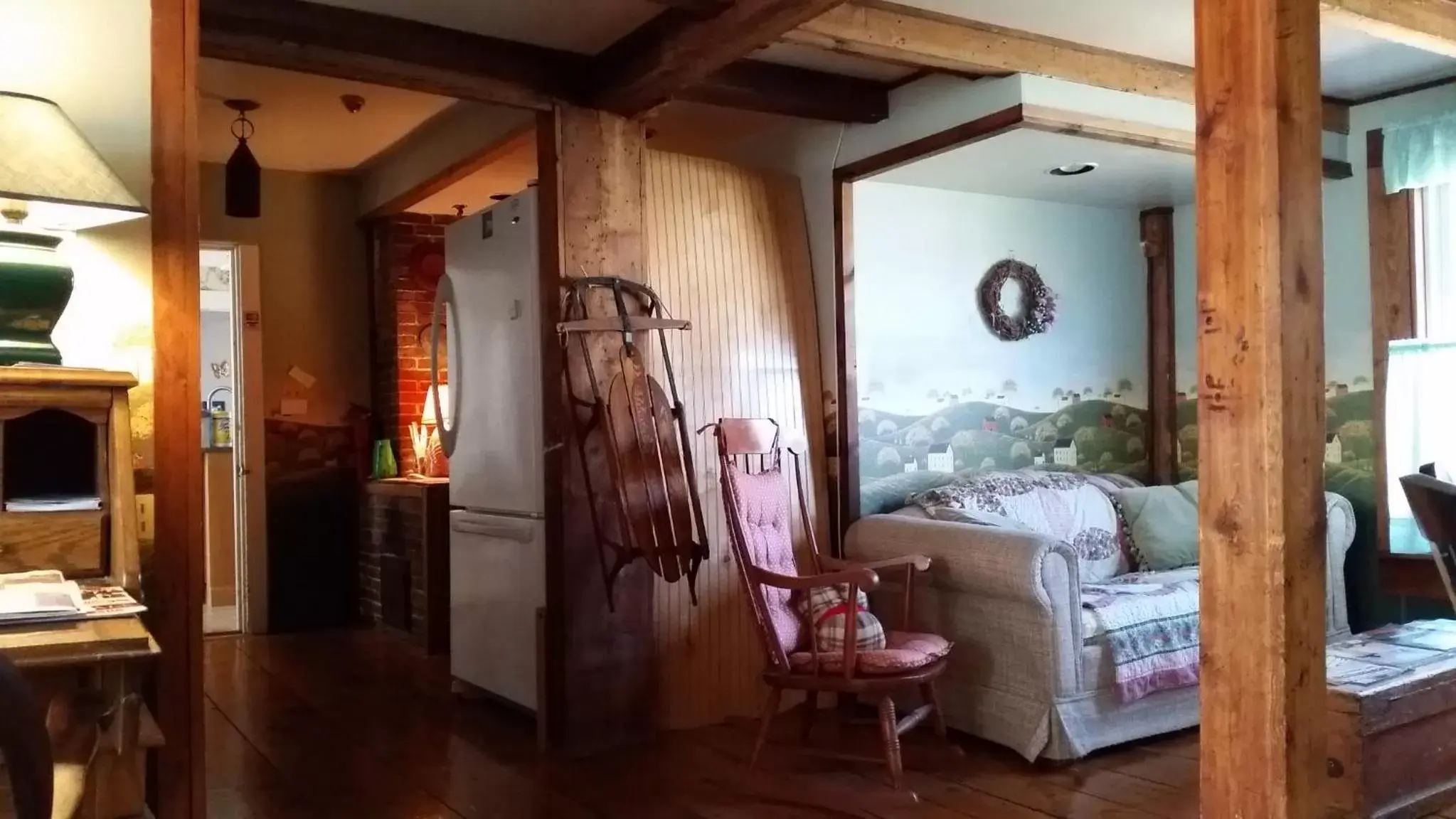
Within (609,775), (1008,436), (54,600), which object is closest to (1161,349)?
(1008,436)

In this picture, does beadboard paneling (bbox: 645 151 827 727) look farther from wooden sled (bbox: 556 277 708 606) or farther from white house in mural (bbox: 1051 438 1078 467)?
white house in mural (bbox: 1051 438 1078 467)

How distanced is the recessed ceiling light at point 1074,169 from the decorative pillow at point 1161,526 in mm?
1356

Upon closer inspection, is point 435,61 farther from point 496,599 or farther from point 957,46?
point 496,599

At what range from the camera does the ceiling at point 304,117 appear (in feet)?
14.2

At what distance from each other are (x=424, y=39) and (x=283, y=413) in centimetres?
310

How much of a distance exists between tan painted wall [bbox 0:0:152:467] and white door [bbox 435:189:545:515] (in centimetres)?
162

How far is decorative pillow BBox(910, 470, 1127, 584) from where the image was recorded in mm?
4297

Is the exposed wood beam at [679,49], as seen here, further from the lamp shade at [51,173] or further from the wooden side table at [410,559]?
the wooden side table at [410,559]

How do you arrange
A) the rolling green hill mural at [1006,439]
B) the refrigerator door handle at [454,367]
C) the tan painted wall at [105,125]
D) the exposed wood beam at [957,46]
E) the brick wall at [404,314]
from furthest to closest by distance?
the brick wall at [404,314] < the rolling green hill mural at [1006,439] < the refrigerator door handle at [454,367] < the exposed wood beam at [957,46] < the tan painted wall at [105,125]

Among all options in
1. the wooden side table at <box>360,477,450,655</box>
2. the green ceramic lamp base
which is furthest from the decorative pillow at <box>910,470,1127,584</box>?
the green ceramic lamp base

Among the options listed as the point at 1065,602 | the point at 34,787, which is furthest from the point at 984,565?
the point at 34,787

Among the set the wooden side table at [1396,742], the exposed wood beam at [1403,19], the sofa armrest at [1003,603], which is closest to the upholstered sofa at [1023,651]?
the sofa armrest at [1003,603]

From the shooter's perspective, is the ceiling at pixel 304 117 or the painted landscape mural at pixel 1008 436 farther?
the painted landscape mural at pixel 1008 436

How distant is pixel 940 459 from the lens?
4.73 meters
